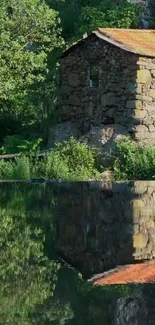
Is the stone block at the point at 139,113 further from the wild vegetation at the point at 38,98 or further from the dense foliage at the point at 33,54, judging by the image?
the dense foliage at the point at 33,54

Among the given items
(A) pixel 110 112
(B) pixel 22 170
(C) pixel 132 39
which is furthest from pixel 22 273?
(C) pixel 132 39

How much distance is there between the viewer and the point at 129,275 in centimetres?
636

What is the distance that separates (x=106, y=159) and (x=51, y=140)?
3880 millimetres

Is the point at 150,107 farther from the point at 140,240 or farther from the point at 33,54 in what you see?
the point at 140,240

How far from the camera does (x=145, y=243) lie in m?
8.57

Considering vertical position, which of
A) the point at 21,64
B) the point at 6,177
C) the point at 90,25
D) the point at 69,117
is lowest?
the point at 6,177

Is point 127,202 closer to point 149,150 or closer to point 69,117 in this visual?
point 149,150

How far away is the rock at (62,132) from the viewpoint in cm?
2480

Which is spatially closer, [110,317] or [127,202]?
[110,317]

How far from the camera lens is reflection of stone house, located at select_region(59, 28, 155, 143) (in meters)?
22.9

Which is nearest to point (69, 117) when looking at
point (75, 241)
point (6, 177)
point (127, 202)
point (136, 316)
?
point (6, 177)

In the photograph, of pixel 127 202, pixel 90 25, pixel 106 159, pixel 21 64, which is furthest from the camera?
pixel 90 25

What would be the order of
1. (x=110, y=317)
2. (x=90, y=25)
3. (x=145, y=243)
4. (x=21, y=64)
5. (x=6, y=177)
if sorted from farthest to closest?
(x=90, y=25) < (x=21, y=64) < (x=6, y=177) < (x=145, y=243) < (x=110, y=317)

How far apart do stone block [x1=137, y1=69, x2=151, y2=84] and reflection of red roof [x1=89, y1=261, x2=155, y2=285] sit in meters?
16.4
